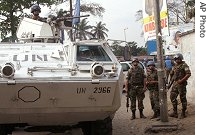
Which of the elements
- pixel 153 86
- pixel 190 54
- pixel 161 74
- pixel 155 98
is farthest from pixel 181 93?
pixel 190 54

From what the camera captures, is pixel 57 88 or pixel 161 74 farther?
pixel 161 74

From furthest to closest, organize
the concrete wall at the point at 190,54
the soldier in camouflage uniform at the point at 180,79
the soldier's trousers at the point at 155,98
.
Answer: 1. the concrete wall at the point at 190,54
2. the soldier's trousers at the point at 155,98
3. the soldier in camouflage uniform at the point at 180,79

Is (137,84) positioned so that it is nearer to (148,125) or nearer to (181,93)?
(181,93)

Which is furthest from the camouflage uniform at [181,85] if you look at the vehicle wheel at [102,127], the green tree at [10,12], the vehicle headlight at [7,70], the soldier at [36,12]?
the green tree at [10,12]

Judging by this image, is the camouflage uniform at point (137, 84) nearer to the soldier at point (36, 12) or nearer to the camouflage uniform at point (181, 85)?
the camouflage uniform at point (181, 85)

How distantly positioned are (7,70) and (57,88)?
73cm

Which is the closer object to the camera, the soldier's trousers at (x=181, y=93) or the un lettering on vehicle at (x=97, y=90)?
the un lettering on vehicle at (x=97, y=90)

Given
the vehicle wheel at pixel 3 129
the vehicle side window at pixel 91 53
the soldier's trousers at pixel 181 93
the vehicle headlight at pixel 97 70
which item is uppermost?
the vehicle side window at pixel 91 53

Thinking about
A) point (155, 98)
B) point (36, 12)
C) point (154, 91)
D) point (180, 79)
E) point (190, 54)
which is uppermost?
point (36, 12)

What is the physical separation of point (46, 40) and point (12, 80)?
258 centimetres

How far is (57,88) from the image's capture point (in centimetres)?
552

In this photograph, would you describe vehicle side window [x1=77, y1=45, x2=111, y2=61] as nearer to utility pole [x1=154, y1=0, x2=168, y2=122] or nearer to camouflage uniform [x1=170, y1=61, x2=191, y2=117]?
utility pole [x1=154, y1=0, x2=168, y2=122]

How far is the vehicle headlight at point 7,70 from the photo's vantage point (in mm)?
5386
